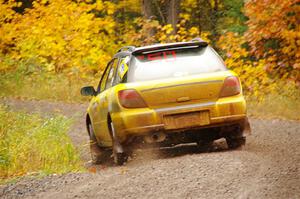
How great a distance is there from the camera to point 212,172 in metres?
8.55

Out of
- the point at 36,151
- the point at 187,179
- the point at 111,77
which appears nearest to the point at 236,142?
the point at 111,77

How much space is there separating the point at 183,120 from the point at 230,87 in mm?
768

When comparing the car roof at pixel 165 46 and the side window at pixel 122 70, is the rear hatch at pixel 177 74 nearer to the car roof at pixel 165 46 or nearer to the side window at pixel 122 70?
the car roof at pixel 165 46

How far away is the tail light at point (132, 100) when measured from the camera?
10.2m

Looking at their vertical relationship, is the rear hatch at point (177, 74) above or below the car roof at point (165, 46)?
below

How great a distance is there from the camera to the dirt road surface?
7520 mm

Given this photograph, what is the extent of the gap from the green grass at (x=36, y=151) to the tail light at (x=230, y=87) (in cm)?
208

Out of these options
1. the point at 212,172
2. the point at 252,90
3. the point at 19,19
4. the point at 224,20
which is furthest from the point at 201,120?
the point at 224,20

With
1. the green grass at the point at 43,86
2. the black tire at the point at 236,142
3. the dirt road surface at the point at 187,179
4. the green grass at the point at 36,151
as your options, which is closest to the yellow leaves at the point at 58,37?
the green grass at the point at 43,86

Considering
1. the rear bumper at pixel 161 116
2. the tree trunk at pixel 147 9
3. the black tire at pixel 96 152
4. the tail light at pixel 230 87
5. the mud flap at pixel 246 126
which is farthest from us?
the tree trunk at pixel 147 9

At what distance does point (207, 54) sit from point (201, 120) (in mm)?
Result: 1042

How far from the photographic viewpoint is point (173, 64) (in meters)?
10.6

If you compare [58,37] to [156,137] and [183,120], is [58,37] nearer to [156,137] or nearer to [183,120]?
[156,137]

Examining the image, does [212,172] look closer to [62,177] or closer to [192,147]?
[62,177]
